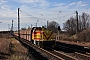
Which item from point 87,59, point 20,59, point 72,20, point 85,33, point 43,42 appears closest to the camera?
point 20,59

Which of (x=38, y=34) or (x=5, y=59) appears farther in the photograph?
(x=38, y=34)

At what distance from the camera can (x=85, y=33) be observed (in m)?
42.1

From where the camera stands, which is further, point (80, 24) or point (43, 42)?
point (80, 24)

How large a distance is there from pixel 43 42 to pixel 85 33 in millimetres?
18822

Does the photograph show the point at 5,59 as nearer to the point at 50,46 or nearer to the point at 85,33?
the point at 50,46

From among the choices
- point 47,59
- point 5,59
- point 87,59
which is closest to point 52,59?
point 47,59

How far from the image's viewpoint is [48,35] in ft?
84.3

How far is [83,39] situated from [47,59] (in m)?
27.1

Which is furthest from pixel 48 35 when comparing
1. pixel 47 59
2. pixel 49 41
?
pixel 47 59

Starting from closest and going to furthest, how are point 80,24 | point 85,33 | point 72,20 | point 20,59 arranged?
point 20,59, point 85,33, point 80,24, point 72,20

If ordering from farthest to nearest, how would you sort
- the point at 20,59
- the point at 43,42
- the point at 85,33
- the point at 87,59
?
the point at 85,33 → the point at 43,42 → the point at 87,59 → the point at 20,59

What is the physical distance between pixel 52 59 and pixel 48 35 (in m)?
9.52

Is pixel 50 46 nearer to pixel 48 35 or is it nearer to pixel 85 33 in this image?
pixel 48 35

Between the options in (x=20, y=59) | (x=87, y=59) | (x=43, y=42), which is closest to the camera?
(x=20, y=59)
